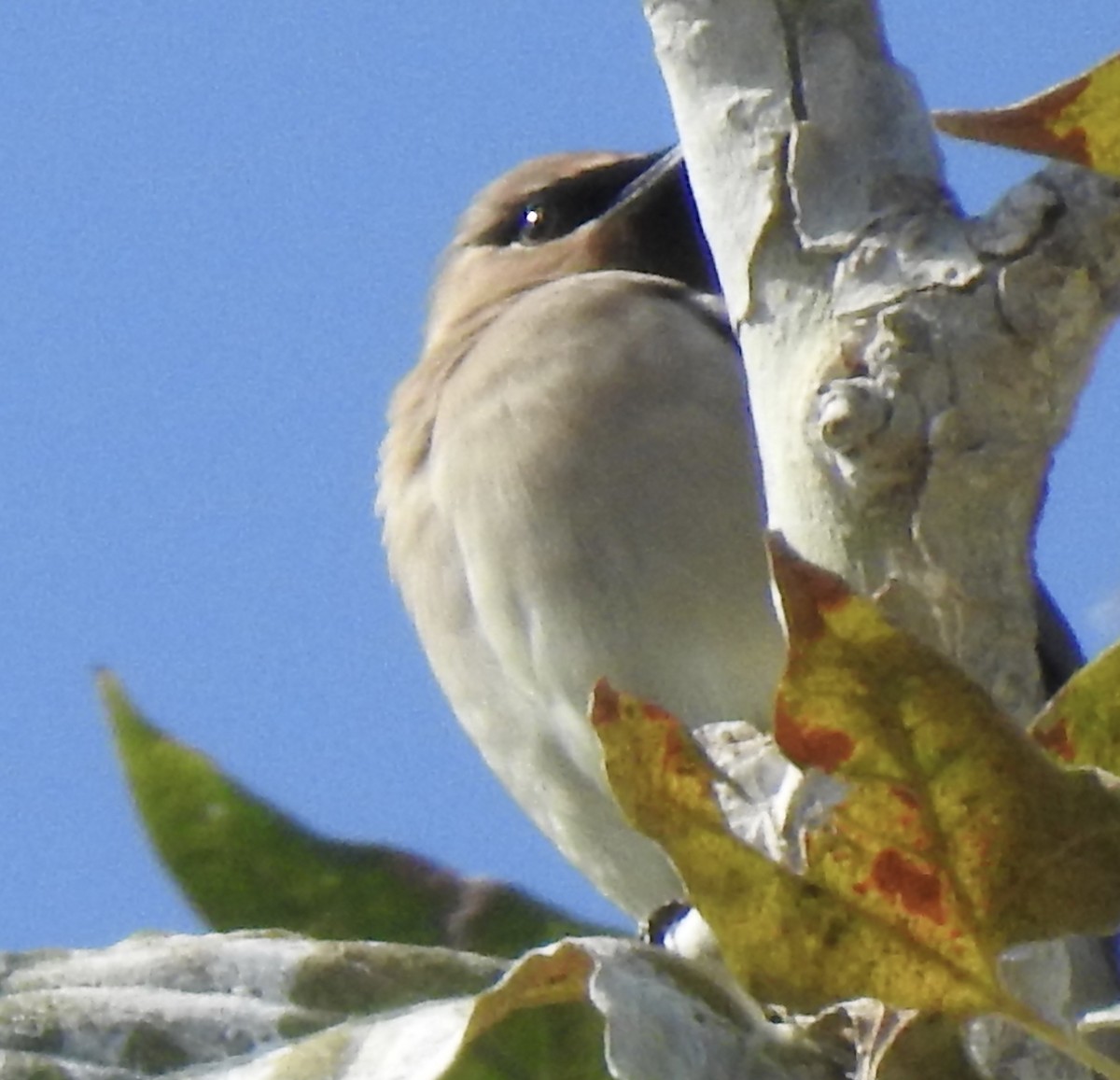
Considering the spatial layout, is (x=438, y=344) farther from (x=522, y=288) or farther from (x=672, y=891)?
(x=672, y=891)

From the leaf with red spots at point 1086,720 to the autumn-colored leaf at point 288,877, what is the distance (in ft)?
2.65

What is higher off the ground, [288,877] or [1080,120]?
[1080,120]

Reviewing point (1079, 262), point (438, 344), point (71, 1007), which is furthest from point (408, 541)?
point (1079, 262)

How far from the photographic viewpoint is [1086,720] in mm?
1045

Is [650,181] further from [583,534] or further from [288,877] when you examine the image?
[288,877]

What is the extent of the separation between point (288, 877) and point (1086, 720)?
3.17 ft

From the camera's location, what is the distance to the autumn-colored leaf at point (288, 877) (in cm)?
182

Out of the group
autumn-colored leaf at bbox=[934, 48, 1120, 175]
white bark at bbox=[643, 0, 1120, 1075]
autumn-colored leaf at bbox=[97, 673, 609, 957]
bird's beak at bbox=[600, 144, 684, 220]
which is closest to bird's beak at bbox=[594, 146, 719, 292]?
bird's beak at bbox=[600, 144, 684, 220]

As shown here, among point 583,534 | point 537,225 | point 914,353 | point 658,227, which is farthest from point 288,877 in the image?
point 537,225

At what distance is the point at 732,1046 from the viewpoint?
3.68ft

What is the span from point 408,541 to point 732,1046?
6.92 ft

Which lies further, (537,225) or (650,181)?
(537,225)

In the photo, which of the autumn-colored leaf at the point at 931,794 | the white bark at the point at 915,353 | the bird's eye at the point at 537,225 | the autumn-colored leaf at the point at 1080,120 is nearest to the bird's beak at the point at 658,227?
the bird's eye at the point at 537,225

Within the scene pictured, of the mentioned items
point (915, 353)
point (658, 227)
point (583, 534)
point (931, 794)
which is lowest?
point (583, 534)
